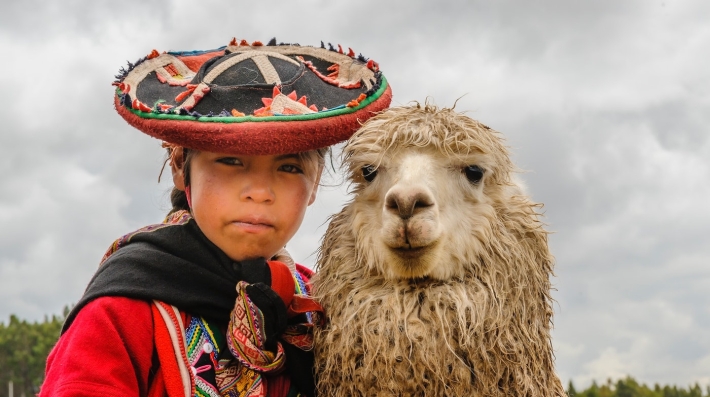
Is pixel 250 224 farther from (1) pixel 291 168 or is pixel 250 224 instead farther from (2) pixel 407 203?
(2) pixel 407 203

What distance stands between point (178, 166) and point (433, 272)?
117 centimetres

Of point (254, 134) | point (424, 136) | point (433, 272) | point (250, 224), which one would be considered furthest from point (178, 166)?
point (433, 272)

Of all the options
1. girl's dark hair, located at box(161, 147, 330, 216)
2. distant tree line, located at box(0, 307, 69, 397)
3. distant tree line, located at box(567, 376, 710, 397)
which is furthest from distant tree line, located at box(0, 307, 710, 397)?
girl's dark hair, located at box(161, 147, 330, 216)

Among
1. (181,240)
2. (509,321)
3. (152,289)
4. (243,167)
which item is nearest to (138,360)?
(152,289)

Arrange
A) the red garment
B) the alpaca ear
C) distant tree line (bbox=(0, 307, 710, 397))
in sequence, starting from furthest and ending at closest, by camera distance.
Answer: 1. distant tree line (bbox=(0, 307, 710, 397))
2. the alpaca ear
3. the red garment

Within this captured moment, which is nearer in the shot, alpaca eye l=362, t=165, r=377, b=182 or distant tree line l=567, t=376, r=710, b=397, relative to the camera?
alpaca eye l=362, t=165, r=377, b=182

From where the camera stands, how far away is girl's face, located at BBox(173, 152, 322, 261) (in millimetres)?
2574

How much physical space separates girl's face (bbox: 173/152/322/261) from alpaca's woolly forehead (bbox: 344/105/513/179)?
0.25 m

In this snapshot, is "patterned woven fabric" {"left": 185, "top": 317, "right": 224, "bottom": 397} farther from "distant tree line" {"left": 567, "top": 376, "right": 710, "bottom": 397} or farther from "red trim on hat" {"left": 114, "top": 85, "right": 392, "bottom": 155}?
"distant tree line" {"left": 567, "top": 376, "right": 710, "bottom": 397}

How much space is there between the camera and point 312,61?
3.05 m

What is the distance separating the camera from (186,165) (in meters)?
2.83

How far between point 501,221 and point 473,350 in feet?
1.68

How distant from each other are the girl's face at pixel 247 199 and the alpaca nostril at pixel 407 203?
1.51 feet

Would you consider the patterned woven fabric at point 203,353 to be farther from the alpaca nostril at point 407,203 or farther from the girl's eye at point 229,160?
the alpaca nostril at point 407,203
